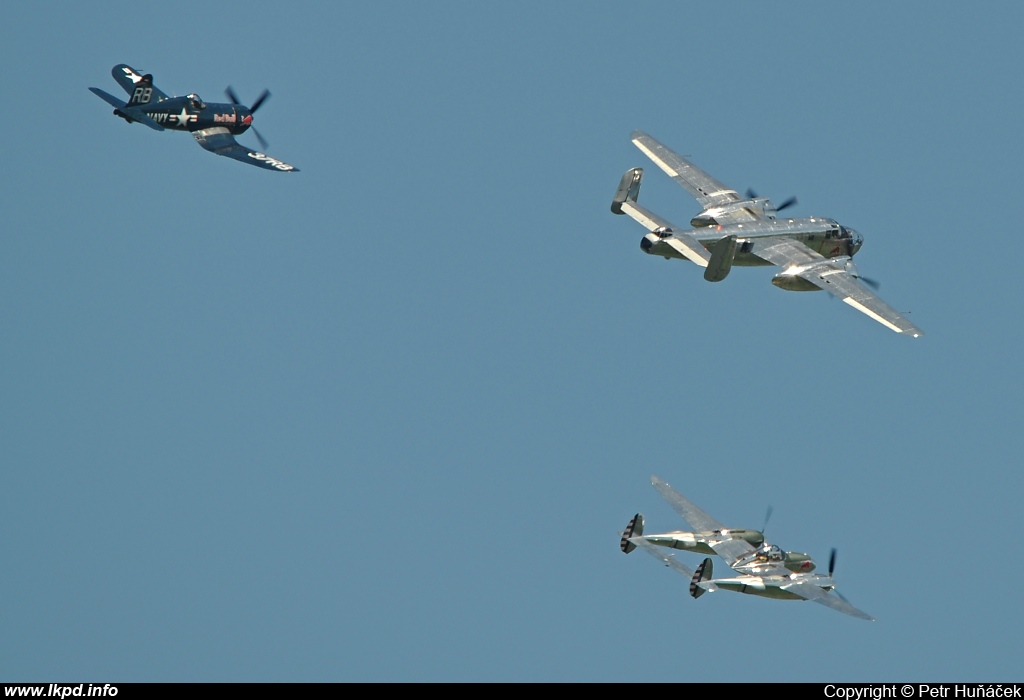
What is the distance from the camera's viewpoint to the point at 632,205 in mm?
101500

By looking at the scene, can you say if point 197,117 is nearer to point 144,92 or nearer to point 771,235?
point 144,92

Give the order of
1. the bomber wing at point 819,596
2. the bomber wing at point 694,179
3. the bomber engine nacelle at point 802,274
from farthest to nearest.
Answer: the bomber wing at point 694,179
the bomber engine nacelle at point 802,274
the bomber wing at point 819,596

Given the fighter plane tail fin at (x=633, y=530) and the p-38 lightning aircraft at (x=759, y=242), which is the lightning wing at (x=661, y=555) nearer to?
the fighter plane tail fin at (x=633, y=530)

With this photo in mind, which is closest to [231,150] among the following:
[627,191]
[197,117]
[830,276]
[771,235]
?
[197,117]

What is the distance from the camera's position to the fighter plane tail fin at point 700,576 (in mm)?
96875

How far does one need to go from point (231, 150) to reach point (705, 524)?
109 feet

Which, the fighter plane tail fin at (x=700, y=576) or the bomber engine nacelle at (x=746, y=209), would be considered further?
the bomber engine nacelle at (x=746, y=209)

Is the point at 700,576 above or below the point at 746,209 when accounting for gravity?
below

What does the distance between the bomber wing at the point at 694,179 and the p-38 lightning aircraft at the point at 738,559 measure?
15515 millimetres

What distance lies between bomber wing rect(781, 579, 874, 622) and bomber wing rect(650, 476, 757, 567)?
177 inches

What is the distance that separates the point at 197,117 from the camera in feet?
352

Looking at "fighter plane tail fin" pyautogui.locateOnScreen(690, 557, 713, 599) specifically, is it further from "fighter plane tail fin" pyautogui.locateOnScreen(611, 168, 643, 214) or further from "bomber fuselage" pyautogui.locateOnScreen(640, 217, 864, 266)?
"fighter plane tail fin" pyautogui.locateOnScreen(611, 168, 643, 214)

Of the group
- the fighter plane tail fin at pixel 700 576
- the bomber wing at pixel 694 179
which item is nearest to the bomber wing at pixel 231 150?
the bomber wing at pixel 694 179
